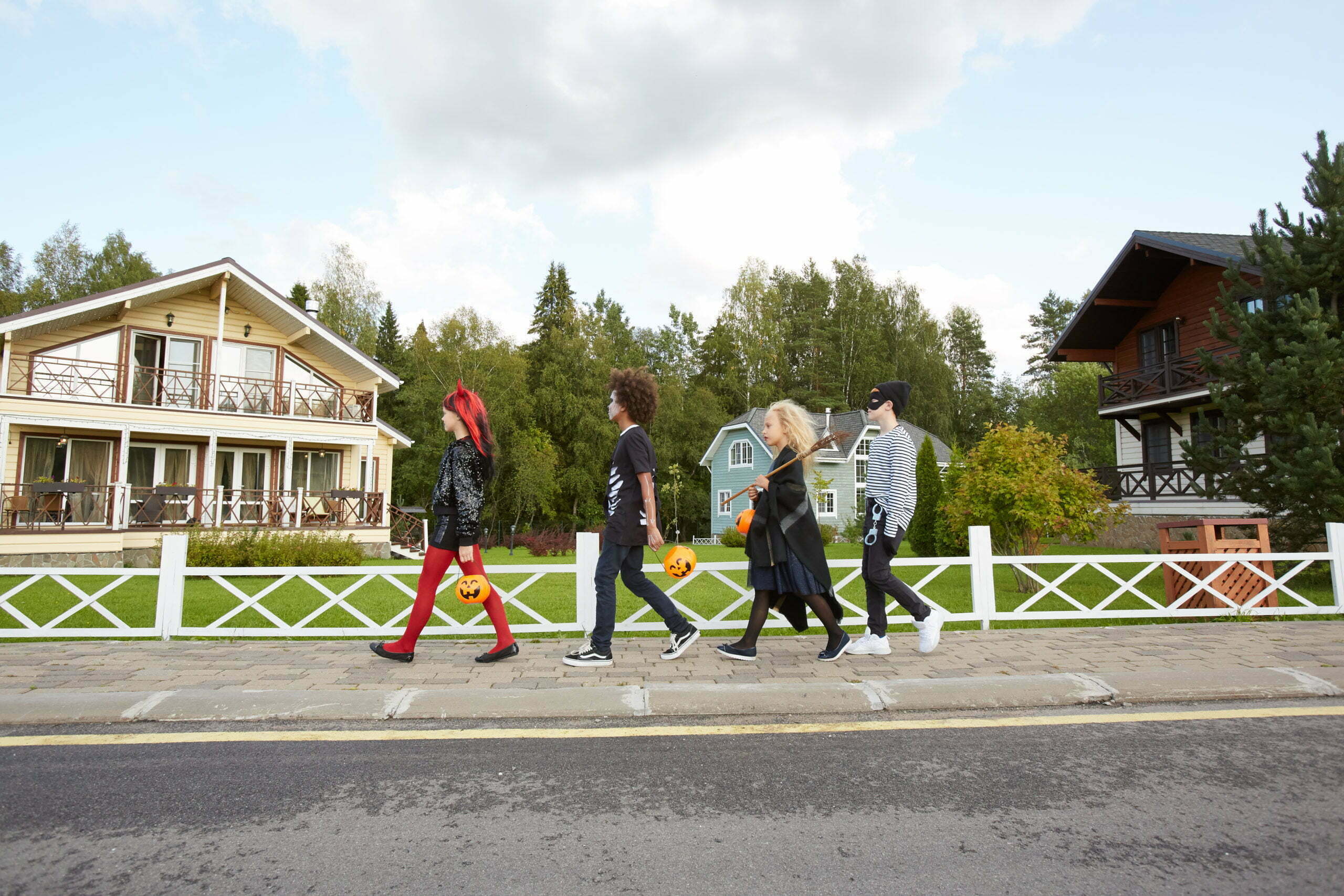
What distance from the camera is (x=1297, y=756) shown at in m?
3.45

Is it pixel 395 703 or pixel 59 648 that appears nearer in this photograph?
pixel 395 703

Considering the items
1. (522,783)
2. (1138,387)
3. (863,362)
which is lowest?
(522,783)

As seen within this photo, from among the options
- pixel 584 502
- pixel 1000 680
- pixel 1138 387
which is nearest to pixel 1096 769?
pixel 1000 680

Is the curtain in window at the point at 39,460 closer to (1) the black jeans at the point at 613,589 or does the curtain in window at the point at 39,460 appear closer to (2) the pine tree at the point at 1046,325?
(1) the black jeans at the point at 613,589

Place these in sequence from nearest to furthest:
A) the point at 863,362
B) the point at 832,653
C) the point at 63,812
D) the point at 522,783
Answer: the point at 63,812 → the point at 522,783 → the point at 832,653 → the point at 863,362

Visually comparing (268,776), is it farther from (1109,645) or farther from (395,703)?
(1109,645)

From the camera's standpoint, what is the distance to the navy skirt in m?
5.26

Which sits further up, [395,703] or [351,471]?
[351,471]

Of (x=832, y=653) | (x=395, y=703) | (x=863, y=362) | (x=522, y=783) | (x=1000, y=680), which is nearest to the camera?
(x=522, y=783)

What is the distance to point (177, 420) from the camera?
20.3 metres

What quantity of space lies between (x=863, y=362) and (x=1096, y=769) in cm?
4457

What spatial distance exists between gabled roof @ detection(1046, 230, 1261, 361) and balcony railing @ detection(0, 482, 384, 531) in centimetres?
2281

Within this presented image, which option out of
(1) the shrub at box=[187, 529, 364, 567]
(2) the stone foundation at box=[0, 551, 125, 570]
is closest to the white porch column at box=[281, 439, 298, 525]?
(2) the stone foundation at box=[0, 551, 125, 570]

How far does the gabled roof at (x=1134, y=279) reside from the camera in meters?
21.0
